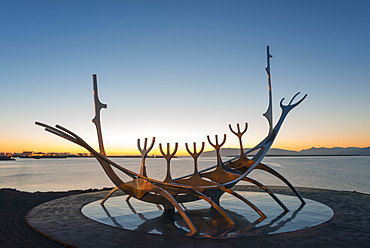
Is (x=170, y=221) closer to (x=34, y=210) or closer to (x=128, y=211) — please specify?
(x=128, y=211)

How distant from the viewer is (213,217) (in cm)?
1108

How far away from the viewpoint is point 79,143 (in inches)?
384

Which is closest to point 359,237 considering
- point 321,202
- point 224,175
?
point 224,175

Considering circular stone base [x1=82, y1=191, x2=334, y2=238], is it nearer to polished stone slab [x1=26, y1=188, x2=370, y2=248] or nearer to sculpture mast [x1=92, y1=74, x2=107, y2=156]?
polished stone slab [x1=26, y1=188, x2=370, y2=248]

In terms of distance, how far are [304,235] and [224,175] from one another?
4125 millimetres

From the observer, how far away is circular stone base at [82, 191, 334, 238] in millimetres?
9250

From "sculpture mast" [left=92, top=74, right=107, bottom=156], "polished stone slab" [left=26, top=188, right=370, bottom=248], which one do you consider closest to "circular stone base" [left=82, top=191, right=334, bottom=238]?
"polished stone slab" [left=26, top=188, right=370, bottom=248]

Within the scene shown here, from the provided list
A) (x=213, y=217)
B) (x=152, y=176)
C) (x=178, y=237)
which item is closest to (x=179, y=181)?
(x=213, y=217)

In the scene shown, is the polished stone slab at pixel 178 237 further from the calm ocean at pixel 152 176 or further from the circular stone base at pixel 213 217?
the calm ocean at pixel 152 176

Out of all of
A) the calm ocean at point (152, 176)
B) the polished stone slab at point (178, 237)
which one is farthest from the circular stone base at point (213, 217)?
the calm ocean at point (152, 176)

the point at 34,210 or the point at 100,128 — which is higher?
the point at 100,128

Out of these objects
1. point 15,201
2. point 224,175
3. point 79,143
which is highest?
point 79,143

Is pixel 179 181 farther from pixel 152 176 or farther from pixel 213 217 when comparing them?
pixel 152 176

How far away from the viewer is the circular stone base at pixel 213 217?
9.25 metres
